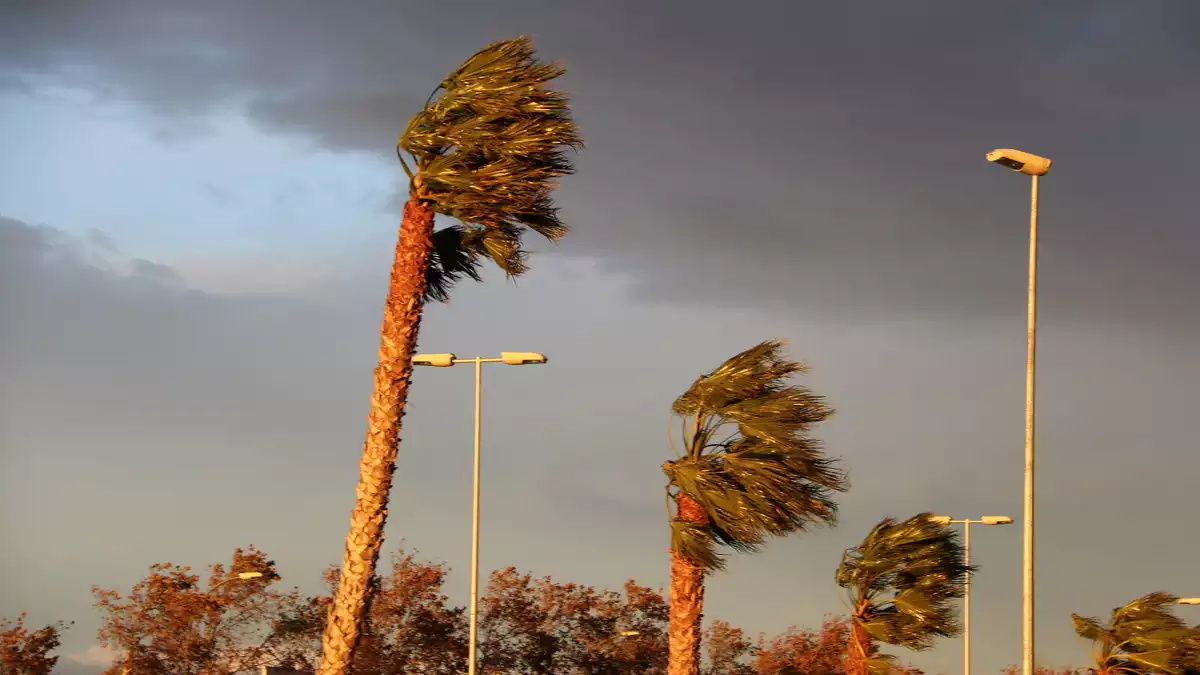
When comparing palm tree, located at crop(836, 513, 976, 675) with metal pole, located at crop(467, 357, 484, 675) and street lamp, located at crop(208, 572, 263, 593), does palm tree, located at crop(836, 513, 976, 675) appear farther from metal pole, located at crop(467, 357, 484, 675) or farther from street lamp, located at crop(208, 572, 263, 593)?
street lamp, located at crop(208, 572, 263, 593)

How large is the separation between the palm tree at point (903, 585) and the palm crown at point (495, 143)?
10578mm

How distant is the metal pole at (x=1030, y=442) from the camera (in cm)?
2147

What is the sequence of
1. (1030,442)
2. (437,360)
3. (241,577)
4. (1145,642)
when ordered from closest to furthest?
(1030,442)
(437,360)
(1145,642)
(241,577)

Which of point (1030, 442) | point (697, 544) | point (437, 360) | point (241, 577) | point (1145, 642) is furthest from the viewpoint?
point (241, 577)

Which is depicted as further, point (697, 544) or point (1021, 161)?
point (697, 544)

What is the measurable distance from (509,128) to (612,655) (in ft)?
101

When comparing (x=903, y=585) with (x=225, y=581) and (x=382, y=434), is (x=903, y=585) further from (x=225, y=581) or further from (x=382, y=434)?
(x=225, y=581)

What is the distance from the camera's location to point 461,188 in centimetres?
2556

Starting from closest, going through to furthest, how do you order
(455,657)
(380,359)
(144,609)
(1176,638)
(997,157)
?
(997,157) < (380,359) < (1176,638) < (144,609) < (455,657)

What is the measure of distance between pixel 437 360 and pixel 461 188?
867 centimetres

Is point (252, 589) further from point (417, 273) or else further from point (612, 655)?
point (417, 273)

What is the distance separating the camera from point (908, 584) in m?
31.6

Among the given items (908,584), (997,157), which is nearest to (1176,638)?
(908,584)

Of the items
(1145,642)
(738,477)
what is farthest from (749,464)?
(1145,642)
